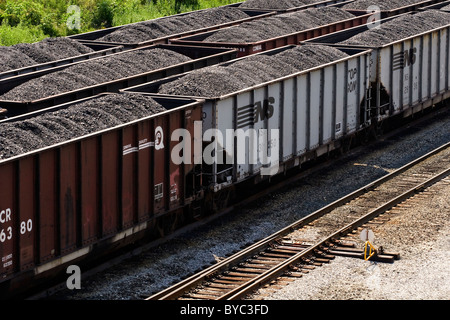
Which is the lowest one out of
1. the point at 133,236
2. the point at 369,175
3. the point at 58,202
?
the point at 369,175

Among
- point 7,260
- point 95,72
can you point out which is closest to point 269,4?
point 95,72

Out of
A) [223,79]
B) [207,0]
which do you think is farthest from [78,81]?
[207,0]

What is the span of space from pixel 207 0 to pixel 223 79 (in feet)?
103

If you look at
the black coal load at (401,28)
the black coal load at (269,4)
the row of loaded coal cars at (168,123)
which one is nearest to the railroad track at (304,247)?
the row of loaded coal cars at (168,123)

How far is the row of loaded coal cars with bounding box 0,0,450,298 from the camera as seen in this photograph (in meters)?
16.2

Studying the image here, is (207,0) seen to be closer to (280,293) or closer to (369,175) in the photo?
(369,175)

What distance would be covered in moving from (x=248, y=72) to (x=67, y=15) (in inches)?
853

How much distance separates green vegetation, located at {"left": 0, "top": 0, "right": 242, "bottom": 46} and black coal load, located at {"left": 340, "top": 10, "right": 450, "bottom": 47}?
14.8 m

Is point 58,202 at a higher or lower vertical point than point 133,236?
higher

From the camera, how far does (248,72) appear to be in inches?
914

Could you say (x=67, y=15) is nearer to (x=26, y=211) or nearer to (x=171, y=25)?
(x=171, y=25)

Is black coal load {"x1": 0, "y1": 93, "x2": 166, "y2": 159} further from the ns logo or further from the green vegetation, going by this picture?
the green vegetation
